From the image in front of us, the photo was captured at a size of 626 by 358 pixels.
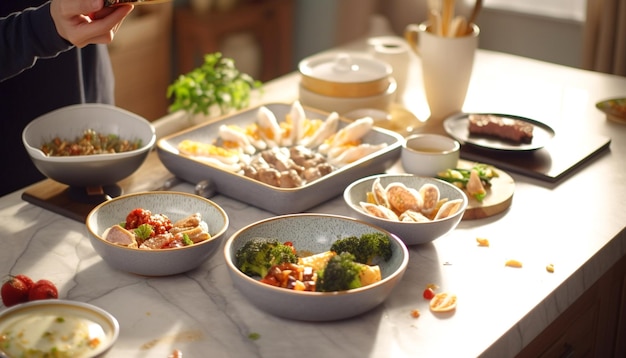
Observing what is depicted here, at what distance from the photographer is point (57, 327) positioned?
125 centimetres

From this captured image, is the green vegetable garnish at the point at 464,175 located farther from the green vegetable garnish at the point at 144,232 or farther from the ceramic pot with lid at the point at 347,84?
the green vegetable garnish at the point at 144,232

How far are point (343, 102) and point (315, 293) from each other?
3.45ft

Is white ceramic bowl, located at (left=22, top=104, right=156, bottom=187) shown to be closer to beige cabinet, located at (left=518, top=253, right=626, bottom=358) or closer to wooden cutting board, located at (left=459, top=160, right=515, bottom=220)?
wooden cutting board, located at (left=459, top=160, right=515, bottom=220)

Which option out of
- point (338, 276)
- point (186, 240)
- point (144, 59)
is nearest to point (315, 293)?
point (338, 276)

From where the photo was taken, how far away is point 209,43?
3986 millimetres

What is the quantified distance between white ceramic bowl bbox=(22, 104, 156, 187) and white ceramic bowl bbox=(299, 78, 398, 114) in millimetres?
579

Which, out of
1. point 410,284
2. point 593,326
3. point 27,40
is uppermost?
point 27,40

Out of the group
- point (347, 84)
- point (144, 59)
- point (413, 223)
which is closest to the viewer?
point (413, 223)

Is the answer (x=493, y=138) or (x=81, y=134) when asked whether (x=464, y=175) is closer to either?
(x=493, y=138)

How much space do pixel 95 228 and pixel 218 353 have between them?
1.32 ft

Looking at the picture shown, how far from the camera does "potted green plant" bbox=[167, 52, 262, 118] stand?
85.0 inches

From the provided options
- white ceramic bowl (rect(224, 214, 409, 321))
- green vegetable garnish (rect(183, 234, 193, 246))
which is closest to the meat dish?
white ceramic bowl (rect(224, 214, 409, 321))

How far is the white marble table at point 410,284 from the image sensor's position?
1298 mm

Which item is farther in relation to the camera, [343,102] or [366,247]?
[343,102]
